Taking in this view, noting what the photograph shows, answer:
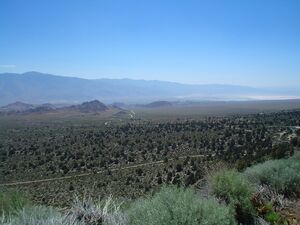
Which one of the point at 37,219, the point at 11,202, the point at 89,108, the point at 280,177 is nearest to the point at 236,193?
the point at 280,177

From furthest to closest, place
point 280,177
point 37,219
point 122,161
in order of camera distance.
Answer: point 122,161, point 280,177, point 37,219

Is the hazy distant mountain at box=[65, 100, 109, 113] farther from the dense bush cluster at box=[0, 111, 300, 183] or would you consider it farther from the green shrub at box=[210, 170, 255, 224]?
the green shrub at box=[210, 170, 255, 224]

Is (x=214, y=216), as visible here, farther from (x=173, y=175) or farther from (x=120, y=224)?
(x=173, y=175)

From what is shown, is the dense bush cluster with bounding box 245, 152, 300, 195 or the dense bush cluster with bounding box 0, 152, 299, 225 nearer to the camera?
the dense bush cluster with bounding box 0, 152, 299, 225

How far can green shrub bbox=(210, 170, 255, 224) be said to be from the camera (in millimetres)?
10531

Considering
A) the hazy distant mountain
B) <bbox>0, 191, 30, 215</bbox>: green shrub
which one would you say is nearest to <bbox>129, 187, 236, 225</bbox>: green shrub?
<bbox>0, 191, 30, 215</bbox>: green shrub

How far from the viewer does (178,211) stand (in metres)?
7.73

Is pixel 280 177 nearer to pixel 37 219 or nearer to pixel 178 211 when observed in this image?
pixel 178 211

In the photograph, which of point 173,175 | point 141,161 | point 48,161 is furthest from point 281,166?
point 48,161

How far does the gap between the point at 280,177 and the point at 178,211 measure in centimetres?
739

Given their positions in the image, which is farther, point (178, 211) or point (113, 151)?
point (113, 151)

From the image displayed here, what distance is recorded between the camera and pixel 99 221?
853 cm

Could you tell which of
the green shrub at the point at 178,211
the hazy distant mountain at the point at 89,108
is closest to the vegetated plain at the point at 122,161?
the green shrub at the point at 178,211

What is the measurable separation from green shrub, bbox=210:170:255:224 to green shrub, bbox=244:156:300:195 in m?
2.55
